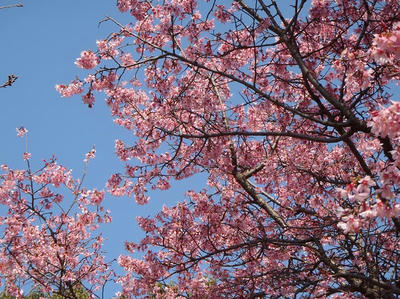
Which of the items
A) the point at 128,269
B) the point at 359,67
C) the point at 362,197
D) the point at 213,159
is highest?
the point at 213,159

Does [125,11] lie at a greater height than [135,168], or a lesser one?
greater

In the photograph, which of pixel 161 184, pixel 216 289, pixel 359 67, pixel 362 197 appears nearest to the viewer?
pixel 362 197

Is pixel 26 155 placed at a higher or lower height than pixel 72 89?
higher

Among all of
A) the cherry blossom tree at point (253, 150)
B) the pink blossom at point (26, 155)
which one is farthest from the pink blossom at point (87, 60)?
the pink blossom at point (26, 155)

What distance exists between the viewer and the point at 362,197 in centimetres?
332

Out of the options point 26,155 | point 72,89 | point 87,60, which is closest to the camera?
point 87,60

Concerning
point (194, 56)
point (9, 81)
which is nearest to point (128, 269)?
point (194, 56)

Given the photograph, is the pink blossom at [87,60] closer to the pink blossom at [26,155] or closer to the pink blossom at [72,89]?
the pink blossom at [72,89]

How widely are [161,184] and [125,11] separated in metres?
3.64

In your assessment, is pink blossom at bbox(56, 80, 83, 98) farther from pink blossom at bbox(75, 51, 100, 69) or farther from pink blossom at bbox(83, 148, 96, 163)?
pink blossom at bbox(83, 148, 96, 163)

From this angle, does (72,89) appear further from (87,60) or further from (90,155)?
(90,155)

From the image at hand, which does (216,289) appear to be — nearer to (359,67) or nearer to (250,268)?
(250,268)

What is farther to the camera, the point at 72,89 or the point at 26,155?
the point at 26,155

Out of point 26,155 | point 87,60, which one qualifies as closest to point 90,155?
point 26,155
